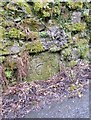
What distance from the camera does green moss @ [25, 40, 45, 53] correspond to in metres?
3.92

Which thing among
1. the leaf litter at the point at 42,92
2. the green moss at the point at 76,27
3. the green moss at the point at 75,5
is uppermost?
the green moss at the point at 75,5

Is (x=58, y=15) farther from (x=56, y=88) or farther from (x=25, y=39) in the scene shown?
(x=56, y=88)

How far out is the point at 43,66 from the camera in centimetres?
409

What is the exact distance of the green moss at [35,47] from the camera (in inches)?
154

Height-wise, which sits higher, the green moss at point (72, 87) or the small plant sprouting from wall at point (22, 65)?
the small plant sprouting from wall at point (22, 65)

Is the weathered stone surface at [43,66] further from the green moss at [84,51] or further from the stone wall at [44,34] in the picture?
the green moss at [84,51]

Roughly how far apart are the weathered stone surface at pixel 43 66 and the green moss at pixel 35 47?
0.35 feet

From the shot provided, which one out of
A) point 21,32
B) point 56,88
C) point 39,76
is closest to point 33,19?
point 21,32

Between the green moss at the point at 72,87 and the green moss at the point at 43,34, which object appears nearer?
the green moss at the point at 72,87

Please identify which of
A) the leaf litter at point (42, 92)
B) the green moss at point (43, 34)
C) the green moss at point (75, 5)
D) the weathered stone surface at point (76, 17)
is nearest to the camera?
the leaf litter at point (42, 92)

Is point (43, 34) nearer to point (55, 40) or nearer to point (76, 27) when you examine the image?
point (55, 40)

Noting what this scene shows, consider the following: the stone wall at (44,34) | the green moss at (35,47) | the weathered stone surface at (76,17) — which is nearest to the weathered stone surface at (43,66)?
the stone wall at (44,34)

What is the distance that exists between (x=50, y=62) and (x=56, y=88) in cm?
57

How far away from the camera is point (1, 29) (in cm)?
370
